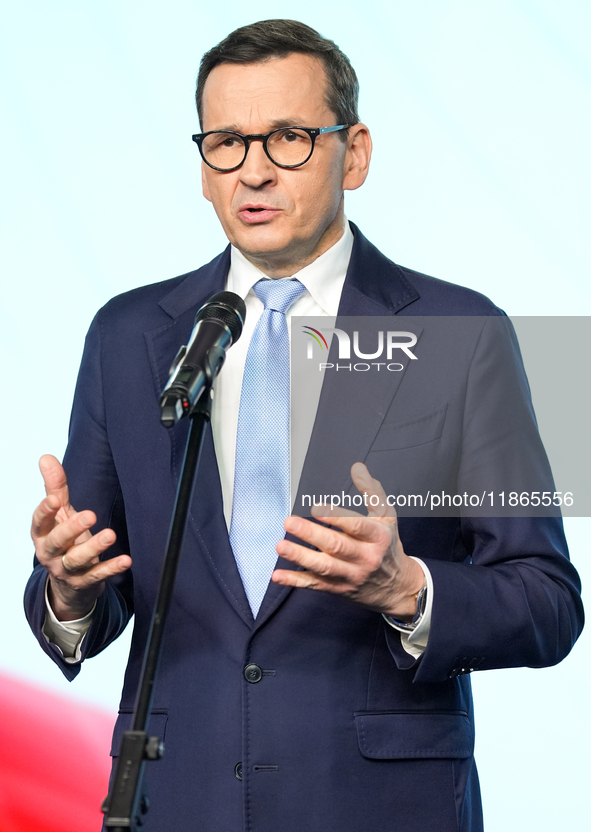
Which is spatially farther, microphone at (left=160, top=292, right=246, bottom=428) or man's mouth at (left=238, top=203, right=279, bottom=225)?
man's mouth at (left=238, top=203, right=279, bottom=225)

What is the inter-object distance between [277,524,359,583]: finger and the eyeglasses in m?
0.85

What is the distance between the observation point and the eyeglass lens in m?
1.87

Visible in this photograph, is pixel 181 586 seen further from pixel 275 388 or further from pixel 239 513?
pixel 275 388

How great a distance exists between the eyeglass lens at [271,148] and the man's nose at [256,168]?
2cm

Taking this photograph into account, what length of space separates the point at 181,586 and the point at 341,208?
0.84 meters

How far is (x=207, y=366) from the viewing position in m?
1.19

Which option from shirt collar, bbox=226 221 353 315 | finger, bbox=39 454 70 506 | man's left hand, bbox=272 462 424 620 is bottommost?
man's left hand, bbox=272 462 424 620

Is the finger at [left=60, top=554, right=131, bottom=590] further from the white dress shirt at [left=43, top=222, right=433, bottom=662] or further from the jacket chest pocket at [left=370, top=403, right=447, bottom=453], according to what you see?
the jacket chest pocket at [left=370, top=403, right=447, bottom=453]

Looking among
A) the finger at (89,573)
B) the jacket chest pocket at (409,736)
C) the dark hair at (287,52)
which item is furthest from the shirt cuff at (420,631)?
the dark hair at (287,52)

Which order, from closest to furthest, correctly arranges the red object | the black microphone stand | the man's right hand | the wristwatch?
the black microphone stand, the man's right hand, the wristwatch, the red object

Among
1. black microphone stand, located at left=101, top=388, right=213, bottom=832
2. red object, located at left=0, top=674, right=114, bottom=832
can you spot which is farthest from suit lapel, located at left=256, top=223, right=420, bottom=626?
red object, located at left=0, top=674, right=114, bottom=832

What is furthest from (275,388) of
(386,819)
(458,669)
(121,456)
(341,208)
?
(386,819)

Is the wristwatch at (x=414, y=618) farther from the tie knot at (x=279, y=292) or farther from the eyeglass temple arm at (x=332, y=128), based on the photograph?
the eyeglass temple arm at (x=332, y=128)

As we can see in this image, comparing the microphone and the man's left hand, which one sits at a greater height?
the microphone
